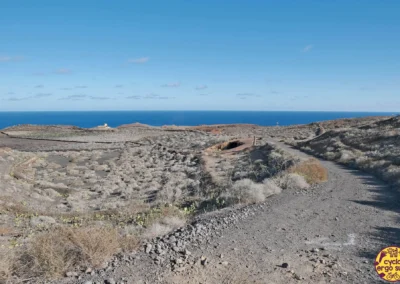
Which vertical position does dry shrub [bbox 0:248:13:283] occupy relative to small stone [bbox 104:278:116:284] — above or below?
above

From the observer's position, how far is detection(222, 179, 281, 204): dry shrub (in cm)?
1227

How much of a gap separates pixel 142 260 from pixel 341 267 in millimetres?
4376

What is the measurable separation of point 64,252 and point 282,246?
5166 millimetres

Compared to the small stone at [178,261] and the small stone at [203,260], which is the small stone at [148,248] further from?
the small stone at [203,260]

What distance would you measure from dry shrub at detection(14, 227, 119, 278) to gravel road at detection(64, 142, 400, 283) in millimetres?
455

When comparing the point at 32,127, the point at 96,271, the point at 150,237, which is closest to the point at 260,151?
the point at 150,237

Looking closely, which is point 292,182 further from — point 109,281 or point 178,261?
point 109,281

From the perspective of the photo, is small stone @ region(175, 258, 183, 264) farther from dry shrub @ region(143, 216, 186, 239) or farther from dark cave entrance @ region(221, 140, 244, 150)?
dark cave entrance @ region(221, 140, 244, 150)

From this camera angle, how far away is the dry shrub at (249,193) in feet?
40.3

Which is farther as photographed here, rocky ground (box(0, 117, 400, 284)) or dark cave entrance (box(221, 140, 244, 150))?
dark cave entrance (box(221, 140, 244, 150))

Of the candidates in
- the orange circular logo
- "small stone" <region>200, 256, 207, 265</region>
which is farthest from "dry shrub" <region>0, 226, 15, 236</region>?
the orange circular logo

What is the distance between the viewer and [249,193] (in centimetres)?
1241

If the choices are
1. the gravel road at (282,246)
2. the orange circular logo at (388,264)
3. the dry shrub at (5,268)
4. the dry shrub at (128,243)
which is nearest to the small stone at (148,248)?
the gravel road at (282,246)

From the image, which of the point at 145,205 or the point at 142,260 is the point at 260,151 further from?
the point at 142,260
